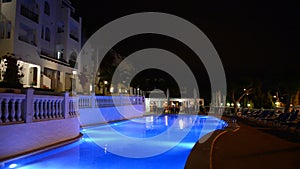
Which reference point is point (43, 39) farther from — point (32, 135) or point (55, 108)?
point (32, 135)

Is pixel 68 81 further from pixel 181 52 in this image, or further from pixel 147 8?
pixel 181 52

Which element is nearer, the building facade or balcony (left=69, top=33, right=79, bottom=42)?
the building facade

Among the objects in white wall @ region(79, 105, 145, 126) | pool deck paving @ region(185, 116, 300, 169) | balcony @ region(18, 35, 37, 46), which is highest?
balcony @ region(18, 35, 37, 46)

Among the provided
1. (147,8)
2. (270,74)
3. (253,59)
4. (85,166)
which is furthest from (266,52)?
(85,166)

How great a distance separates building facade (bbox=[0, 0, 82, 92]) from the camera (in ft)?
52.5

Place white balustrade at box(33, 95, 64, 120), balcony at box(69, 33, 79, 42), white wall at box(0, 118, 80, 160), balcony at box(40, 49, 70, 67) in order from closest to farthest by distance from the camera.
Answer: white wall at box(0, 118, 80, 160) → white balustrade at box(33, 95, 64, 120) → balcony at box(40, 49, 70, 67) → balcony at box(69, 33, 79, 42)

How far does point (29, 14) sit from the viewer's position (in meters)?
17.5

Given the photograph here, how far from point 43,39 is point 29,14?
2589 mm

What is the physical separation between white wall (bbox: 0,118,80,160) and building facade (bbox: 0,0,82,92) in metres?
8.14

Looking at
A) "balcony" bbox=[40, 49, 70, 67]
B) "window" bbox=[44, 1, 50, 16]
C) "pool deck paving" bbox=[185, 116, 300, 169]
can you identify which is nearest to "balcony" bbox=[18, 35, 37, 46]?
"balcony" bbox=[40, 49, 70, 67]

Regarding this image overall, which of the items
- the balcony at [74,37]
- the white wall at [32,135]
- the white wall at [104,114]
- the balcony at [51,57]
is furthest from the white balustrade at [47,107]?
the balcony at [74,37]

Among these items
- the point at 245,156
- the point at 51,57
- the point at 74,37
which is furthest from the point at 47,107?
the point at 74,37

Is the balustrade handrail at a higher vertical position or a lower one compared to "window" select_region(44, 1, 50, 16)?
lower

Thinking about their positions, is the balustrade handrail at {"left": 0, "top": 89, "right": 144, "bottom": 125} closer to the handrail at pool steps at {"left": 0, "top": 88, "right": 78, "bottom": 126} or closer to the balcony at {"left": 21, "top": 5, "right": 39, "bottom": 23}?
the handrail at pool steps at {"left": 0, "top": 88, "right": 78, "bottom": 126}
